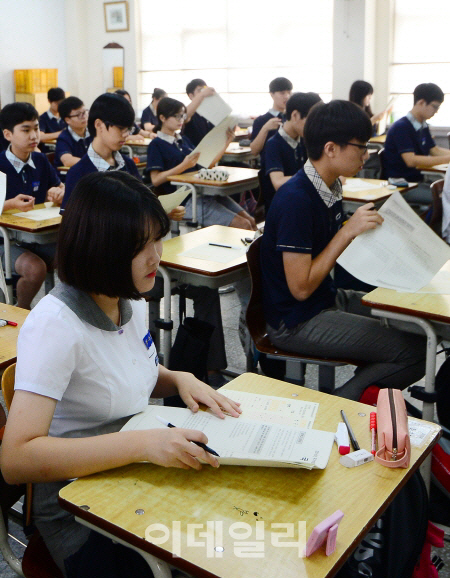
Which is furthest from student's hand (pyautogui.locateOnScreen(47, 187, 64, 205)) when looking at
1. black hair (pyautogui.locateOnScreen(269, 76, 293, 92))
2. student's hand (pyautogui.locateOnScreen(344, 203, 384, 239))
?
black hair (pyautogui.locateOnScreen(269, 76, 293, 92))

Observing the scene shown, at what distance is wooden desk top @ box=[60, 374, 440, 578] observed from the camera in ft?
2.89

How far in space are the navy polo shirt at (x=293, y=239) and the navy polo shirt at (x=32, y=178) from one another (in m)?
1.96

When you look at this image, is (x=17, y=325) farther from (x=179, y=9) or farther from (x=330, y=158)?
(x=179, y=9)

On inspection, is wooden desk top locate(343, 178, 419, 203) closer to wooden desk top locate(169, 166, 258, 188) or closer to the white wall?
wooden desk top locate(169, 166, 258, 188)

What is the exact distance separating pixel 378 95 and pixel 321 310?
5952mm

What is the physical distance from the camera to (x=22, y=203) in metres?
3.30

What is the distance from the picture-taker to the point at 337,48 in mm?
7266

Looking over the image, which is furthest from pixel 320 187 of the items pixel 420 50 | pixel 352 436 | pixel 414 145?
pixel 420 50

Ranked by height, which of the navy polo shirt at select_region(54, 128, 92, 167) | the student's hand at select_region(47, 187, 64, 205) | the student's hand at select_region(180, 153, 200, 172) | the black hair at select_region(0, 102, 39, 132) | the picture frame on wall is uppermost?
the picture frame on wall

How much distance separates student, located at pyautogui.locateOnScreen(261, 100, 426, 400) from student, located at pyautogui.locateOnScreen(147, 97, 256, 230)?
6.42 feet

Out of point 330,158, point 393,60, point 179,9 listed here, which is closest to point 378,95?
point 393,60

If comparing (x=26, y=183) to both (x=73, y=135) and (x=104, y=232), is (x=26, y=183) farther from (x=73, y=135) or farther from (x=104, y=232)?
(x=104, y=232)

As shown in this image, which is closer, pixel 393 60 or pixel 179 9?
pixel 393 60

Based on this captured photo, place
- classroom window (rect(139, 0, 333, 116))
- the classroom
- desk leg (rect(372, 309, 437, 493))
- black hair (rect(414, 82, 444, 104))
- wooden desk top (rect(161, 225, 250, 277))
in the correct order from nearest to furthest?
1. the classroom
2. desk leg (rect(372, 309, 437, 493))
3. wooden desk top (rect(161, 225, 250, 277))
4. black hair (rect(414, 82, 444, 104))
5. classroom window (rect(139, 0, 333, 116))
